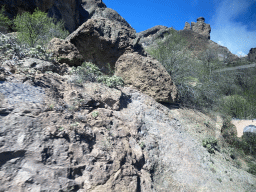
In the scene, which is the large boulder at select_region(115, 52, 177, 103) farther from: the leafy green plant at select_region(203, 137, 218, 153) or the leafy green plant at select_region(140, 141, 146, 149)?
the leafy green plant at select_region(140, 141, 146, 149)

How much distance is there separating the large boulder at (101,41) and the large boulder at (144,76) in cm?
42

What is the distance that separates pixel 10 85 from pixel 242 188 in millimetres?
6409

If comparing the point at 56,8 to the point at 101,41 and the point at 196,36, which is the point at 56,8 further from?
the point at 196,36

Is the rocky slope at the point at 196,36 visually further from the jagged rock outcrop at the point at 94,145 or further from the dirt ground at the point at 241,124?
the jagged rock outcrop at the point at 94,145

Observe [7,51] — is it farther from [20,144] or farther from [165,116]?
[165,116]

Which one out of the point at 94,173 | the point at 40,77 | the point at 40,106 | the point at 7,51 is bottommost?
the point at 94,173

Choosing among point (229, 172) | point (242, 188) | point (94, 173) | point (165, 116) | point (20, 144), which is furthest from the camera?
point (165, 116)

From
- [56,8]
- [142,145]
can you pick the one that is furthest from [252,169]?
[56,8]

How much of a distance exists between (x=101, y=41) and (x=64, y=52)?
1503 mm

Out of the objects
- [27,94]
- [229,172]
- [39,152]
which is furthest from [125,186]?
[229,172]

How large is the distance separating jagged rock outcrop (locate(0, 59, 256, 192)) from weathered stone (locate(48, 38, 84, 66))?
3.26 feet

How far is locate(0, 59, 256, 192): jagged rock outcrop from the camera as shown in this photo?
6.68 ft

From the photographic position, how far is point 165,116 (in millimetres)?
5176

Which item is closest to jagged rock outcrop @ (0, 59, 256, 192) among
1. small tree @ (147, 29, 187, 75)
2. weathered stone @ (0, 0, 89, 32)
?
small tree @ (147, 29, 187, 75)
